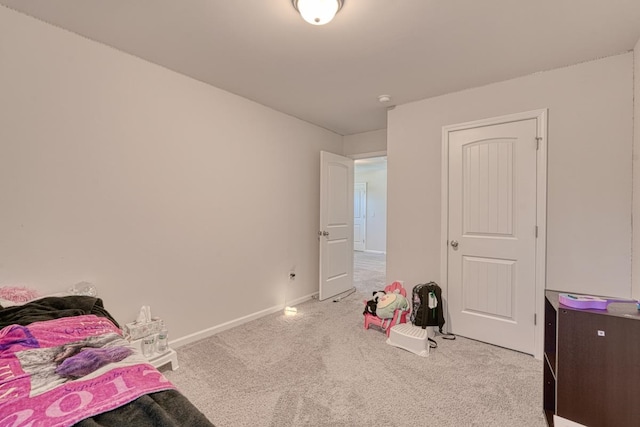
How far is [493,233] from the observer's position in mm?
2684

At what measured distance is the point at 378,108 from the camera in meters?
3.35

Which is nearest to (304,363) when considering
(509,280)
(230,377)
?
(230,377)

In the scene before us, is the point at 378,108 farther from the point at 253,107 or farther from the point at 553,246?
the point at 553,246

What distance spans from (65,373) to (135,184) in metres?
1.54

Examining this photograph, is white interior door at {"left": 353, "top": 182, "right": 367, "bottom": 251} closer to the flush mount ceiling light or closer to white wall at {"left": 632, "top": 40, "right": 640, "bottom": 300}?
white wall at {"left": 632, "top": 40, "right": 640, "bottom": 300}

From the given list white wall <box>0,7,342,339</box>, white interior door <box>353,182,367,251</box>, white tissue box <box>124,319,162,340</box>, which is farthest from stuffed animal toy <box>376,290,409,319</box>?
white interior door <box>353,182,367,251</box>

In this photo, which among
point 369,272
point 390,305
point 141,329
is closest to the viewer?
point 141,329

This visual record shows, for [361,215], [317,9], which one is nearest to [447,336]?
[317,9]

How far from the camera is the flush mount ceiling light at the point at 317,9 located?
1598 mm

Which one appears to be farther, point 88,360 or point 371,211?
point 371,211

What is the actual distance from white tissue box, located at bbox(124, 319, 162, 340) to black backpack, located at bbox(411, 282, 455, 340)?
7.41 ft

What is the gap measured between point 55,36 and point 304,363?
2915 mm

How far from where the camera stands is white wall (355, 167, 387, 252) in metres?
8.16

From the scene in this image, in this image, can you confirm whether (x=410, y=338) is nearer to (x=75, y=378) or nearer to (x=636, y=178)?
(x=636, y=178)
